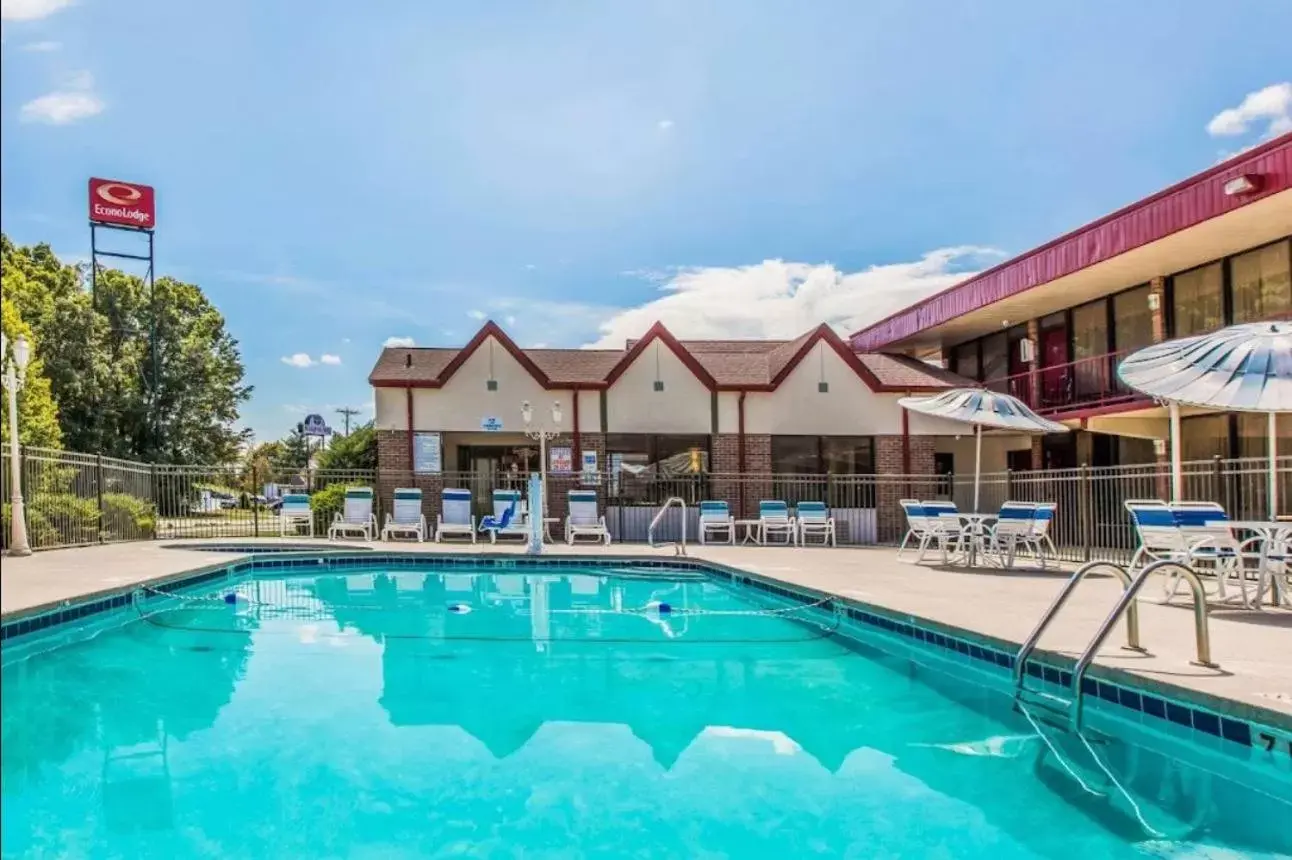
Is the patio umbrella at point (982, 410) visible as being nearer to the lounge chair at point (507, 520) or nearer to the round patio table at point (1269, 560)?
the round patio table at point (1269, 560)

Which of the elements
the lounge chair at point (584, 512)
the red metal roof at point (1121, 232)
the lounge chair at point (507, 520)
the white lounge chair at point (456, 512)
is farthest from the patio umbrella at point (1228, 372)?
the white lounge chair at point (456, 512)

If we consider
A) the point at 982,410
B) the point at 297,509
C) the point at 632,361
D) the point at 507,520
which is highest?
the point at 632,361

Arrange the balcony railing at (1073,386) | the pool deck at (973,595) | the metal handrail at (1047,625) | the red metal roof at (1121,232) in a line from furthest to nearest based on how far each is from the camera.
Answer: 1. the balcony railing at (1073,386)
2. the red metal roof at (1121,232)
3. the metal handrail at (1047,625)
4. the pool deck at (973,595)

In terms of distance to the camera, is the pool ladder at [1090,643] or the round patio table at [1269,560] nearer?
the pool ladder at [1090,643]

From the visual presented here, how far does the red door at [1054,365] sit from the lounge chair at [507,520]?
11.9 m

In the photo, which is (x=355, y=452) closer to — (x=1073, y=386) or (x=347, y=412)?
(x=347, y=412)

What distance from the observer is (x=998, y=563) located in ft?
41.4

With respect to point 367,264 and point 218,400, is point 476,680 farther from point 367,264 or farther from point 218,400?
point 218,400

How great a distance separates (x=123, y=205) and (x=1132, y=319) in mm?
34625

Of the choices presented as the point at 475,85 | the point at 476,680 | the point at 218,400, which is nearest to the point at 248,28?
the point at 476,680

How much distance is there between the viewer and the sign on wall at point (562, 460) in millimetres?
19312

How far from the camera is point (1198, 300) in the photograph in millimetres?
15969

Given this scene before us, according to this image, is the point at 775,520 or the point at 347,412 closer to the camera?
the point at 775,520

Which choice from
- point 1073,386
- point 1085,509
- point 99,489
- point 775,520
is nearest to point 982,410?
point 1085,509
